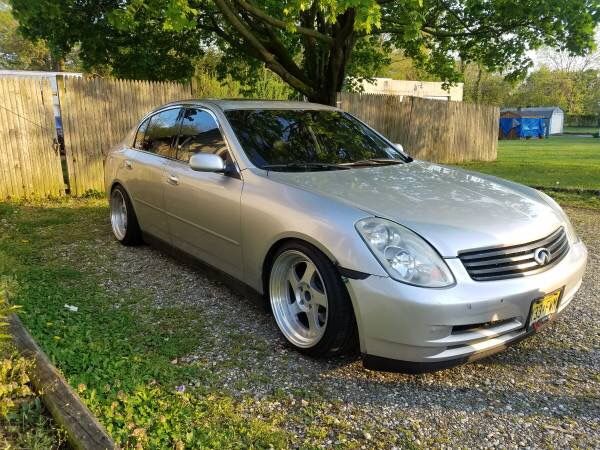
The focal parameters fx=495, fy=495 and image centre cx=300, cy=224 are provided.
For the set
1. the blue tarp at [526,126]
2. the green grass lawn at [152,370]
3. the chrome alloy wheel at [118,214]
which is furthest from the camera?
the blue tarp at [526,126]

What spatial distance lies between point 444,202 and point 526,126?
41.6 meters

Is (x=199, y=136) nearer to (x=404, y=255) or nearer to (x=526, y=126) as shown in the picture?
(x=404, y=255)

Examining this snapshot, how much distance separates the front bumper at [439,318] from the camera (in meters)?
2.51

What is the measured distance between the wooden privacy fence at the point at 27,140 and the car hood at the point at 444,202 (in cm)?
643

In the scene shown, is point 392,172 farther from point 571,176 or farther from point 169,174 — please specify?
point 571,176

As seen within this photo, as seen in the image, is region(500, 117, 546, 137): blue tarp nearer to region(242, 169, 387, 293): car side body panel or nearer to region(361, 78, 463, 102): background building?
region(361, 78, 463, 102): background building

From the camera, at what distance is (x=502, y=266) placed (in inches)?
106

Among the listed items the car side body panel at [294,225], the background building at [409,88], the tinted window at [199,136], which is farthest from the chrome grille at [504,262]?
the background building at [409,88]

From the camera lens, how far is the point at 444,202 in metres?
3.11

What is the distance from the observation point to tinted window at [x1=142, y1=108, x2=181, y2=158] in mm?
4664

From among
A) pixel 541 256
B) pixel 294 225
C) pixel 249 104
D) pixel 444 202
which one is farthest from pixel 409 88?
pixel 294 225

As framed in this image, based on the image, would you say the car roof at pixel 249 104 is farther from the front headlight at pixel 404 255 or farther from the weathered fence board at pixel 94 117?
the weathered fence board at pixel 94 117

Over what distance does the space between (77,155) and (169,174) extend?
5183mm

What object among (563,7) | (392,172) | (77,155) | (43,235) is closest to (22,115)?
(77,155)
